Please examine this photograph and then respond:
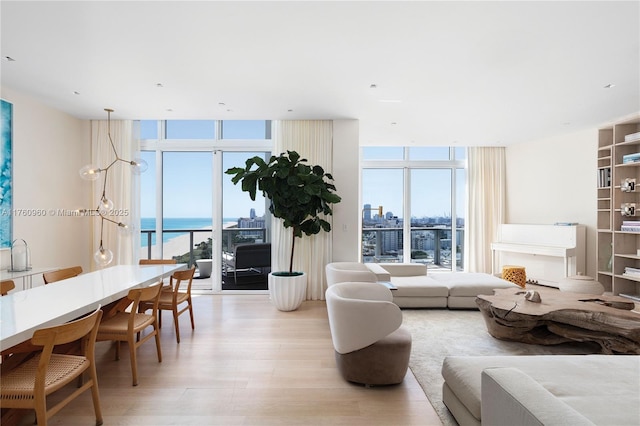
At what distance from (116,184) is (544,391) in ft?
19.7

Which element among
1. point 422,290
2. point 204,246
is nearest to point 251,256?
point 204,246

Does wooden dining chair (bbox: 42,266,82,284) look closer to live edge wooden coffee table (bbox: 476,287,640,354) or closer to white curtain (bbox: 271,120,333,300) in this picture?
white curtain (bbox: 271,120,333,300)

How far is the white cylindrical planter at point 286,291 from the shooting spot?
4.61 m

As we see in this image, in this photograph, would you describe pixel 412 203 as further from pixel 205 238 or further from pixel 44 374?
pixel 44 374

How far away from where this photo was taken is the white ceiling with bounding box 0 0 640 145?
2.49 meters

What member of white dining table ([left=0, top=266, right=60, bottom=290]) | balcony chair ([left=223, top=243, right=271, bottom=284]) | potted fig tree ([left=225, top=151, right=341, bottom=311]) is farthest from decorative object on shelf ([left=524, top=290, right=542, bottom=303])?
white dining table ([left=0, top=266, right=60, bottom=290])

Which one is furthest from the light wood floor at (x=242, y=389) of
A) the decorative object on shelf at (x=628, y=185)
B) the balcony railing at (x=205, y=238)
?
the decorative object on shelf at (x=628, y=185)

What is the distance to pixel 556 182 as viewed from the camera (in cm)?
636

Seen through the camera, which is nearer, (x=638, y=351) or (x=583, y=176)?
(x=638, y=351)

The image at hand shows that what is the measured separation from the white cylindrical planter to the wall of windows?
3.10 meters

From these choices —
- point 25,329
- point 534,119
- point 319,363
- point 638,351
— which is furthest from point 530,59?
point 25,329

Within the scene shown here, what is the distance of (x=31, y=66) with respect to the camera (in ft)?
11.3

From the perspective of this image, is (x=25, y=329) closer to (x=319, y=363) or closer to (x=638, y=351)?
(x=319, y=363)

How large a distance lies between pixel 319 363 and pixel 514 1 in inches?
127
